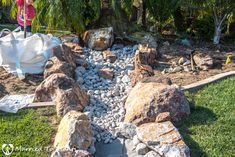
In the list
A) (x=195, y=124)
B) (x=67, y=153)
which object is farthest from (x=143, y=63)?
(x=67, y=153)

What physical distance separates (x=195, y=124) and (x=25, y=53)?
2563 mm

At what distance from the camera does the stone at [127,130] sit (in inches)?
154

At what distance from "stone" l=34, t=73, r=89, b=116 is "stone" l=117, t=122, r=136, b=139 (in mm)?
591

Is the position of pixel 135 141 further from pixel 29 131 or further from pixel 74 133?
pixel 29 131

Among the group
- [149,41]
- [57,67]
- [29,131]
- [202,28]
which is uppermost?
[202,28]

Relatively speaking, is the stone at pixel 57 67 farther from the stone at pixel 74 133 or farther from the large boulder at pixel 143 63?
the stone at pixel 74 133

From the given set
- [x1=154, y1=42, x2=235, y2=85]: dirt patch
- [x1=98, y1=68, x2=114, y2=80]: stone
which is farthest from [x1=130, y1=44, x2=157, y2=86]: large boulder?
[x1=98, y1=68, x2=114, y2=80]: stone

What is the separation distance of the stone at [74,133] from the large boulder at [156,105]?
1.93ft

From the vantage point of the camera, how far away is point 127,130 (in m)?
3.93

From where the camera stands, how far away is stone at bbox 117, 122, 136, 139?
3906 millimetres

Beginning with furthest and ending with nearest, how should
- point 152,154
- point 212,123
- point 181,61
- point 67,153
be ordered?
point 181,61 < point 212,123 < point 152,154 < point 67,153

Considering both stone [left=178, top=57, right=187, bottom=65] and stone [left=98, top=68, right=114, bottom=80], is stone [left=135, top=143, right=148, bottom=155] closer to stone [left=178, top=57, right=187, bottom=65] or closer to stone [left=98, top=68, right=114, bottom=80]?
stone [left=98, top=68, right=114, bottom=80]

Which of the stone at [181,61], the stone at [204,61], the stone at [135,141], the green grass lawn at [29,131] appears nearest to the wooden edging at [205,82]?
the stone at [204,61]

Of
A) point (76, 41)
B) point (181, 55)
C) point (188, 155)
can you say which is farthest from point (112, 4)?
point (188, 155)
